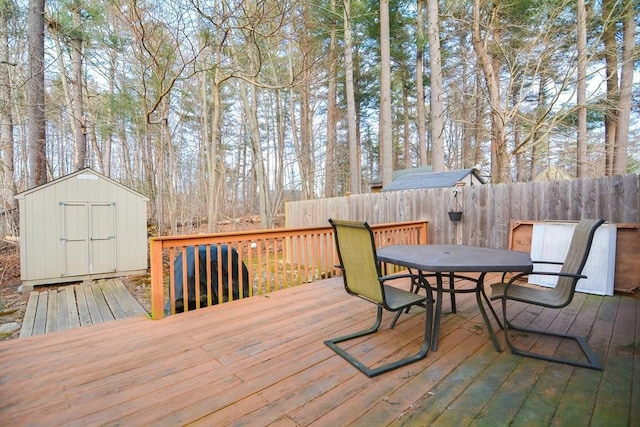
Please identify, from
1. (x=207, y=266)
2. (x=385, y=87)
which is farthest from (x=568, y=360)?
(x=385, y=87)

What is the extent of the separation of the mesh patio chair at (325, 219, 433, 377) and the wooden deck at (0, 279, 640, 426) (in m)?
0.07

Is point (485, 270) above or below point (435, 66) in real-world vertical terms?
below

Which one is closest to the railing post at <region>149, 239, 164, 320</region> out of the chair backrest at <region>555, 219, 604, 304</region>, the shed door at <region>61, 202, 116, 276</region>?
the chair backrest at <region>555, 219, 604, 304</region>

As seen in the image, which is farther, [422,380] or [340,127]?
[340,127]

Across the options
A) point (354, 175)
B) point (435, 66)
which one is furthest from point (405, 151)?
point (435, 66)

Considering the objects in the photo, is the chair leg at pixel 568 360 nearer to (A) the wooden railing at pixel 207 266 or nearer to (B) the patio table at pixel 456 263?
(B) the patio table at pixel 456 263

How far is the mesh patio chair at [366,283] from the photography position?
6.49 feet

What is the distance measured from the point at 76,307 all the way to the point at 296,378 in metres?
4.44

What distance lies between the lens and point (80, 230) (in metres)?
5.85

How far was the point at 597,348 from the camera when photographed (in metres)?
2.18

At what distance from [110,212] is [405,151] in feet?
44.9

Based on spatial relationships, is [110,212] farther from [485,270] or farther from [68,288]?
[485,270]

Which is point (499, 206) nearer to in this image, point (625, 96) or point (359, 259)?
point (359, 259)

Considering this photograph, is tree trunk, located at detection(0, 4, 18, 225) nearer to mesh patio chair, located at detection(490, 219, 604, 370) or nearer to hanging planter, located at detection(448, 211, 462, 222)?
hanging planter, located at detection(448, 211, 462, 222)
